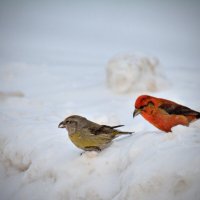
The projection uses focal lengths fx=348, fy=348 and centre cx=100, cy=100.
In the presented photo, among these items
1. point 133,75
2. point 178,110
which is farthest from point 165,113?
point 133,75

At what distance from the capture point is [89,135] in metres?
4.47

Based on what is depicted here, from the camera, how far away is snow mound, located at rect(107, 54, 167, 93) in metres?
9.59

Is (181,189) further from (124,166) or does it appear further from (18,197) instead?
(18,197)

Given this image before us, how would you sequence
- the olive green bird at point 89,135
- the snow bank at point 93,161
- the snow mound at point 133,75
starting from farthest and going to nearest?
the snow mound at point 133,75, the olive green bird at point 89,135, the snow bank at point 93,161

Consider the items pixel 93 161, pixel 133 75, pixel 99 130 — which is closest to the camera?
pixel 93 161

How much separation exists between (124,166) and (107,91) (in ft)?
19.4

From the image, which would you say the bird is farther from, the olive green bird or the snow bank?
the olive green bird

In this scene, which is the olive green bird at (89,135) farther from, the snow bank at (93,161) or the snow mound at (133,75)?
the snow mound at (133,75)

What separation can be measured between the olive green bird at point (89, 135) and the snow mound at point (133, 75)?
16.6 ft

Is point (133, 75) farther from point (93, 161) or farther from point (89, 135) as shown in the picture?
point (93, 161)

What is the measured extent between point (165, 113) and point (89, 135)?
1015 mm

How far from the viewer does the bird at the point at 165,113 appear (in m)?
4.46

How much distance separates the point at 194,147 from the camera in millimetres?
3707

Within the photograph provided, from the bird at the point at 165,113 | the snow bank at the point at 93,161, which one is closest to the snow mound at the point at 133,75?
the snow bank at the point at 93,161
